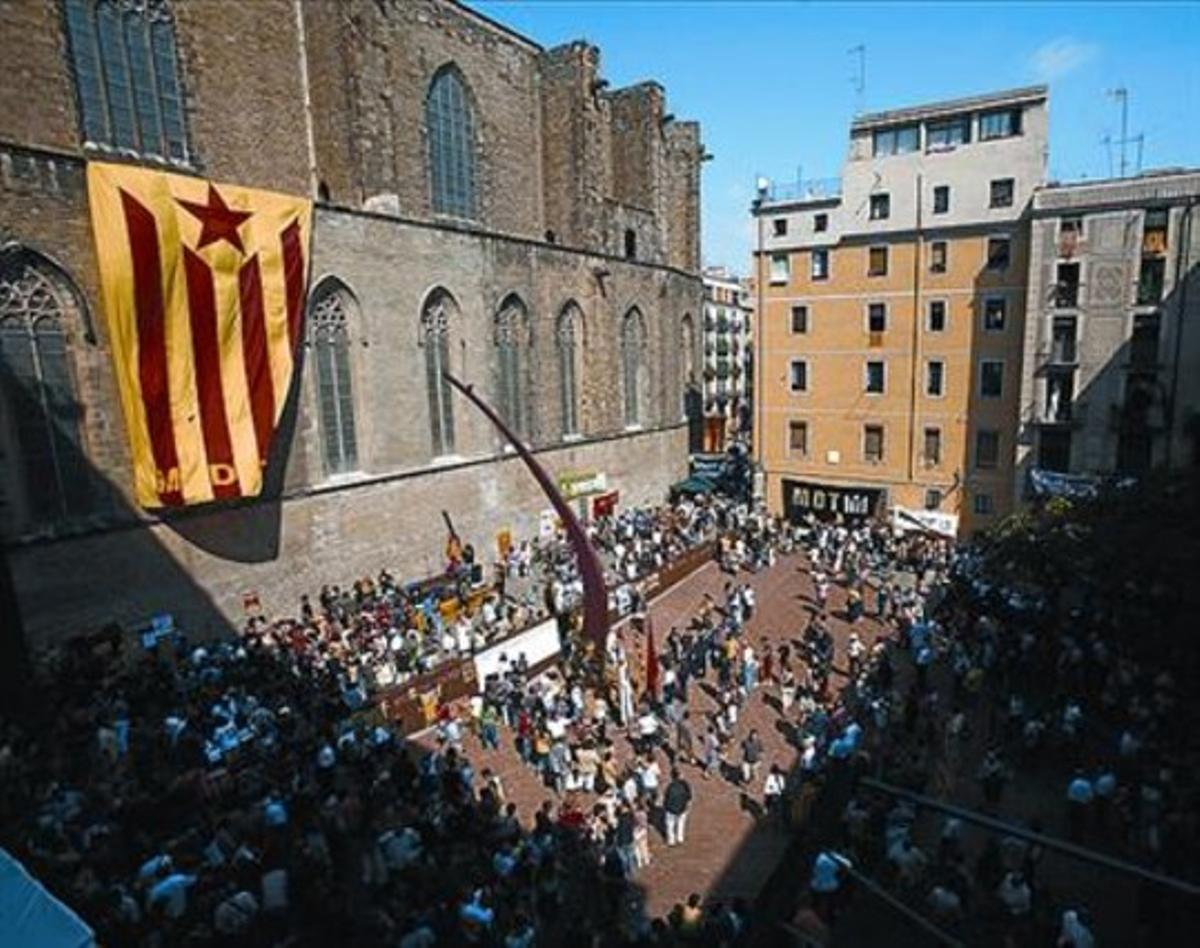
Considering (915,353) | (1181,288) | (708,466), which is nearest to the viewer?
(1181,288)

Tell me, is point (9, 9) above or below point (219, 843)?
above

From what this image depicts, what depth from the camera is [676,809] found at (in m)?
13.2

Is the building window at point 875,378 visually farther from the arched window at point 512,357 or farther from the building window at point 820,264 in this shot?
the arched window at point 512,357

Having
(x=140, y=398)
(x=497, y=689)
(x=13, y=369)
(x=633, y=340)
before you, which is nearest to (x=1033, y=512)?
(x=497, y=689)

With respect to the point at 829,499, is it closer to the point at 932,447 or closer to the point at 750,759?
the point at 932,447

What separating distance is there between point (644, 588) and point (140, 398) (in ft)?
51.6

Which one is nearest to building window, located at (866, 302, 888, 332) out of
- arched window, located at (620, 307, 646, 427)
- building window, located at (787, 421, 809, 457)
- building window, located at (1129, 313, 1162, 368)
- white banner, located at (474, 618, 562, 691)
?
building window, located at (787, 421, 809, 457)

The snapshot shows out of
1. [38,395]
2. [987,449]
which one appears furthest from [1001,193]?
[38,395]

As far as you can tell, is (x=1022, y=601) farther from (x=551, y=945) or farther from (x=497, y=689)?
(x=551, y=945)

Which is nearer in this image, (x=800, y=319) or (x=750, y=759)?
(x=750, y=759)

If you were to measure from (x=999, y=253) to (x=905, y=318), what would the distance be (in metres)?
4.40

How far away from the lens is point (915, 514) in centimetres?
3334

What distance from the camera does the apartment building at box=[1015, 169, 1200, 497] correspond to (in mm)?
28250

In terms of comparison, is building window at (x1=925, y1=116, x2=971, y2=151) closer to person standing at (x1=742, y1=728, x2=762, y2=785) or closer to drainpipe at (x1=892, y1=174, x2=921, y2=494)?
drainpipe at (x1=892, y1=174, x2=921, y2=494)
